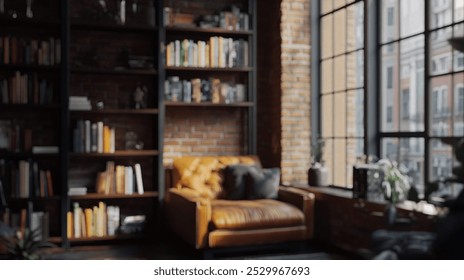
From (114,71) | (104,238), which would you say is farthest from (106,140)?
(104,238)

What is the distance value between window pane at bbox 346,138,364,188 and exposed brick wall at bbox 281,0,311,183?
52 cm

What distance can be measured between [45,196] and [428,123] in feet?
10.3

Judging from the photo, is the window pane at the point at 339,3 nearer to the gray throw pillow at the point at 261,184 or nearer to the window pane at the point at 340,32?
the window pane at the point at 340,32

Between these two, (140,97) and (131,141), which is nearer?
(140,97)

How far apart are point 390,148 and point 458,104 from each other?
0.82m

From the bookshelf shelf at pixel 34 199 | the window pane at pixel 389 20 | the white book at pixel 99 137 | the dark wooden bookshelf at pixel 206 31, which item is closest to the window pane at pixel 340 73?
the window pane at pixel 389 20

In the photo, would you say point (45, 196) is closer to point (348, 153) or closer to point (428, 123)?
point (348, 153)

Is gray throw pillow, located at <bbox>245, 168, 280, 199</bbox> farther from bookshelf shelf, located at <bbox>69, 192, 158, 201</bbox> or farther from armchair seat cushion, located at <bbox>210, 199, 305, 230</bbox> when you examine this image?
bookshelf shelf, located at <bbox>69, 192, 158, 201</bbox>

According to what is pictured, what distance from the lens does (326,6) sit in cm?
516

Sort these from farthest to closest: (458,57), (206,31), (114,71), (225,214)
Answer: (206,31) → (114,71) → (225,214) → (458,57)

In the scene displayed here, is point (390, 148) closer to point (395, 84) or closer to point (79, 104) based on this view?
point (395, 84)

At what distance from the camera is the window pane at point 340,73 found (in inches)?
193

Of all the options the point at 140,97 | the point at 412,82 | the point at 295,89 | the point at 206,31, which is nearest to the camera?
the point at 412,82
